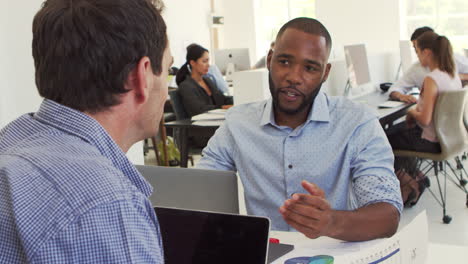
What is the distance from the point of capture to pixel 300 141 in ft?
5.64

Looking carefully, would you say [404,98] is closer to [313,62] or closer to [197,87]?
[197,87]

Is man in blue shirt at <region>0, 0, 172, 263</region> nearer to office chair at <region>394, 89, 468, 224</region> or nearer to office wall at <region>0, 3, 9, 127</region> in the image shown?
office wall at <region>0, 3, 9, 127</region>

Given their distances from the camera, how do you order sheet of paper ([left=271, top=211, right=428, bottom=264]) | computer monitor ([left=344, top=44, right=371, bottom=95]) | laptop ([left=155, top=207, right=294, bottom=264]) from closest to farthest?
laptop ([left=155, top=207, right=294, bottom=264]), sheet of paper ([left=271, top=211, right=428, bottom=264]), computer monitor ([left=344, top=44, right=371, bottom=95])

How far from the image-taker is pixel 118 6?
2.53ft

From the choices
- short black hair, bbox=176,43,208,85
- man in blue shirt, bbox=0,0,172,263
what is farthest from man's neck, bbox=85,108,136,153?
short black hair, bbox=176,43,208,85

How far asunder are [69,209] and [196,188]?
68cm

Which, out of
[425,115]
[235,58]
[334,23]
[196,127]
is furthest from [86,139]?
[334,23]

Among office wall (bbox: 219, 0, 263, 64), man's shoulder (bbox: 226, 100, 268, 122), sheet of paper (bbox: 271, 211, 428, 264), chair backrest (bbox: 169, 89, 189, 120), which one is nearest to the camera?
sheet of paper (bbox: 271, 211, 428, 264)

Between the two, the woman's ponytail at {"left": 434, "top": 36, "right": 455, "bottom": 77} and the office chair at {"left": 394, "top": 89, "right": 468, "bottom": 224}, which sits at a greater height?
the woman's ponytail at {"left": 434, "top": 36, "right": 455, "bottom": 77}

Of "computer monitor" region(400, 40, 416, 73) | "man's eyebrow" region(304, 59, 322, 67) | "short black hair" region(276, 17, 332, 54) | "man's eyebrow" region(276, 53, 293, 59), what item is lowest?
"computer monitor" region(400, 40, 416, 73)

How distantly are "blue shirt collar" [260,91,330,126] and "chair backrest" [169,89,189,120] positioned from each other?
3069 mm

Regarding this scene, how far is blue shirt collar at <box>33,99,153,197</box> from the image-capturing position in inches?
29.9

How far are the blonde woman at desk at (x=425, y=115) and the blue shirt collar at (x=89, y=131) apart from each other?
135 inches

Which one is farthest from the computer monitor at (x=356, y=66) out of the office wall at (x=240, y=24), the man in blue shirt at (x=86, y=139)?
the office wall at (x=240, y=24)
